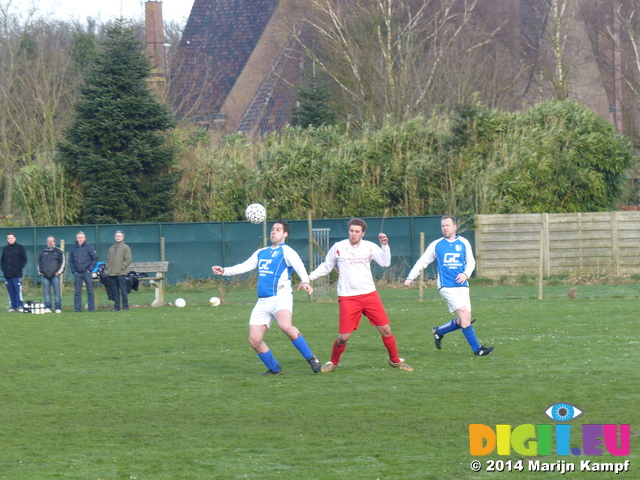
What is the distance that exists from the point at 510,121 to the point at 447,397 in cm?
2355

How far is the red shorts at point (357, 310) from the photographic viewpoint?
1085 cm

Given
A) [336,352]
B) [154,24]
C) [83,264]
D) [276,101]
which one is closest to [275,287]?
[336,352]

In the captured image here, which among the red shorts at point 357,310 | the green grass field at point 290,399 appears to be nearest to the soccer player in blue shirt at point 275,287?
the red shorts at point 357,310

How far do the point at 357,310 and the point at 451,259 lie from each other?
1.97 metres

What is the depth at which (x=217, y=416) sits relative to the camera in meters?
8.69

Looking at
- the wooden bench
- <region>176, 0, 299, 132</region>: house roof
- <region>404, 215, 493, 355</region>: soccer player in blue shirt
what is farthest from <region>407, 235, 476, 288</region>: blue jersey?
<region>176, 0, 299, 132</region>: house roof

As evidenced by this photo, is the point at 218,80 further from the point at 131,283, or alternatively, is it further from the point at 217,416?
the point at 217,416

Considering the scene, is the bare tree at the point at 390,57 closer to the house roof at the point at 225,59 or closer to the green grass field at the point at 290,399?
the house roof at the point at 225,59

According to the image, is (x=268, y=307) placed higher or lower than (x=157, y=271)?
higher

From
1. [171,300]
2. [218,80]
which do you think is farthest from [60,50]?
[171,300]

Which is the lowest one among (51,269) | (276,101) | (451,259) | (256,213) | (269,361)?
(269,361)

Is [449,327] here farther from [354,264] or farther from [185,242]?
[185,242]

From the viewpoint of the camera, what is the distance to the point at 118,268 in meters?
20.4

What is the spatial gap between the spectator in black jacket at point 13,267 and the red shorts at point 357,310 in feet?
39.0
